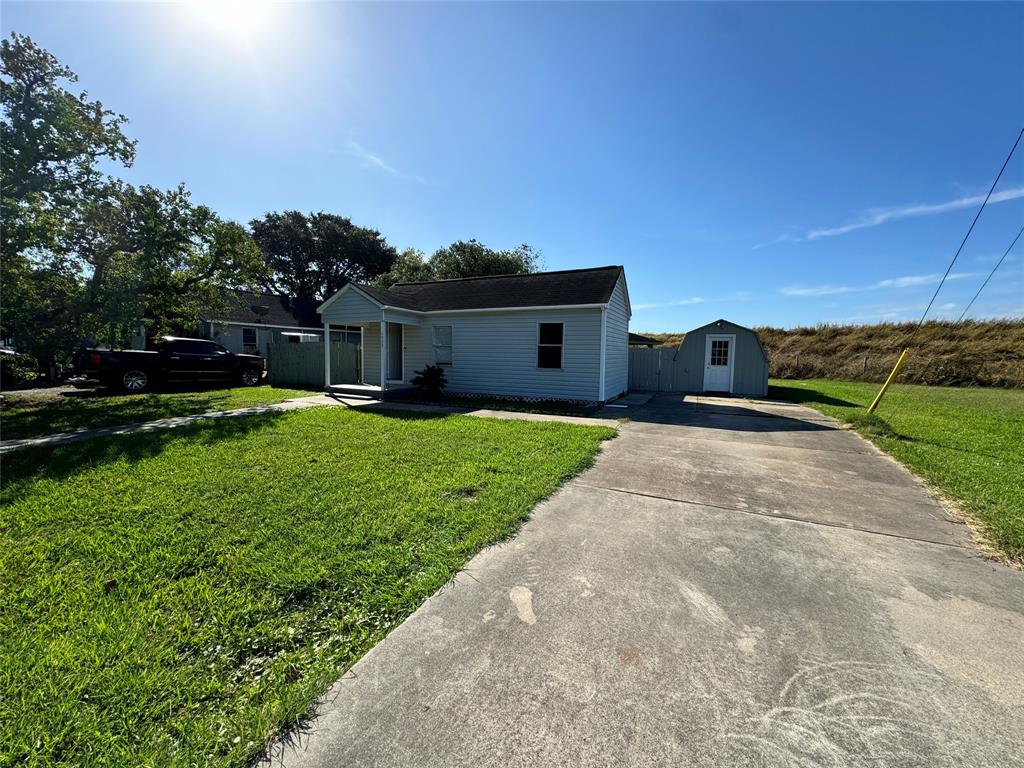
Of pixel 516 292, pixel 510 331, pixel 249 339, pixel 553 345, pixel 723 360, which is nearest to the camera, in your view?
pixel 553 345

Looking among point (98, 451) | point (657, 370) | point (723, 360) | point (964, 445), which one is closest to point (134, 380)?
point (98, 451)

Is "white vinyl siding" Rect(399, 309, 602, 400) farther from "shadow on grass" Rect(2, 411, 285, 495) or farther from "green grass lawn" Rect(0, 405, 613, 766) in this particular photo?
"shadow on grass" Rect(2, 411, 285, 495)

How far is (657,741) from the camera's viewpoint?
5.28ft

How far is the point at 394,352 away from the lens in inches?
554

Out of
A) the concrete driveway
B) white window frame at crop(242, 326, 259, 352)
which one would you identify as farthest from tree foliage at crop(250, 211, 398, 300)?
the concrete driveway

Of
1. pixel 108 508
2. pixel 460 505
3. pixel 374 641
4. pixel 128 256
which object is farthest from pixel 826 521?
pixel 128 256

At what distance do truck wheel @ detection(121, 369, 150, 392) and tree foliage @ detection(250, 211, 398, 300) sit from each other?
79.5 ft

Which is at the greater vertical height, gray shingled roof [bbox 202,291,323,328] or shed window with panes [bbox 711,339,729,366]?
gray shingled roof [bbox 202,291,323,328]

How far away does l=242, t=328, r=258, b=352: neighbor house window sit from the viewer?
74.4 ft

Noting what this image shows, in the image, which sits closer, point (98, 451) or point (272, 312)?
point (98, 451)

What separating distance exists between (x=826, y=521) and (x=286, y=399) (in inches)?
479

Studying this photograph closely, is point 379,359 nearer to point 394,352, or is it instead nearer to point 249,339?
point 394,352

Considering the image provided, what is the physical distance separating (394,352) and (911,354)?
26.6 metres

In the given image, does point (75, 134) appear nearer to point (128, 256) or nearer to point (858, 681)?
point (128, 256)
